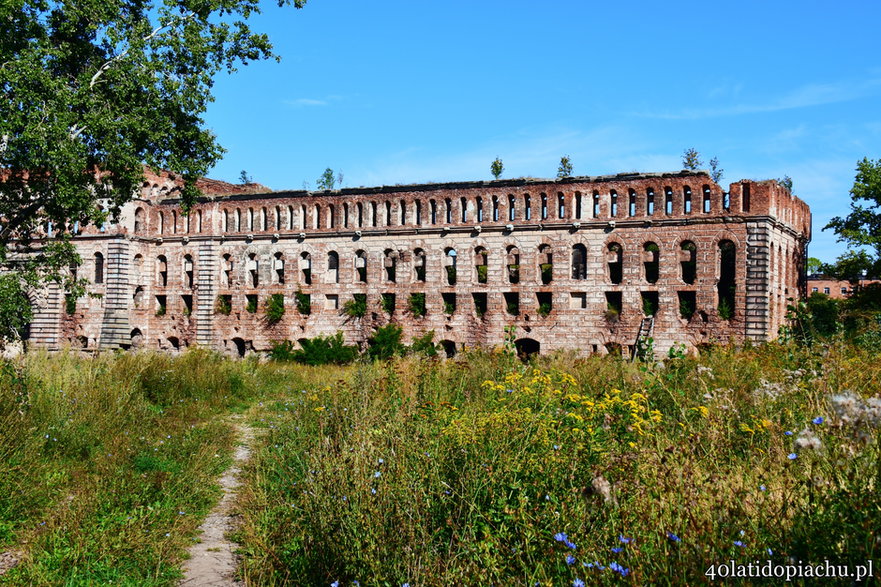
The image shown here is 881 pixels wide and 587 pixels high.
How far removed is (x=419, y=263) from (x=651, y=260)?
373 inches

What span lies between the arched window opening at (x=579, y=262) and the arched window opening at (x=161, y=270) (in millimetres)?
19129

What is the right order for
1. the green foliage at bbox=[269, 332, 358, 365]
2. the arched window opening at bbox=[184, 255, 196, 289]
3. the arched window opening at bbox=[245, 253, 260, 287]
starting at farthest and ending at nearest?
the arched window opening at bbox=[184, 255, 196, 289] → the arched window opening at bbox=[245, 253, 260, 287] → the green foliage at bbox=[269, 332, 358, 365]

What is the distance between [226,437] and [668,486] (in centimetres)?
844

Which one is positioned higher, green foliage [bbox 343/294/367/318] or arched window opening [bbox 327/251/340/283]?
arched window opening [bbox 327/251/340/283]

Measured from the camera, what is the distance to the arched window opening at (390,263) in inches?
1171

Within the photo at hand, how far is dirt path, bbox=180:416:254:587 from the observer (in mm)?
6254

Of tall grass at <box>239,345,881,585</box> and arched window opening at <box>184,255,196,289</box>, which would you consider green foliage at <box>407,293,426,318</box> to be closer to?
arched window opening at <box>184,255,196,289</box>

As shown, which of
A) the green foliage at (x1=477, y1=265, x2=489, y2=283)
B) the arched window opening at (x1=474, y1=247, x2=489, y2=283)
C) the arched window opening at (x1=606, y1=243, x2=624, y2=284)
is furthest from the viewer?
the green foliage at (x1=477, y1=265, x2=489, y2=283)

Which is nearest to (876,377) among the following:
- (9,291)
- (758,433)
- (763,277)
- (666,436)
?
(758,433)

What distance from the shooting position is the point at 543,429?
602 cm

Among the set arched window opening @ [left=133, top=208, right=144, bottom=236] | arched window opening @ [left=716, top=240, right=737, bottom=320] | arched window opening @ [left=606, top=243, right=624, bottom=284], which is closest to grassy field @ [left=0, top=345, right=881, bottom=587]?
arched window opening @ [left=716, top=240, right=737, bottom=320]

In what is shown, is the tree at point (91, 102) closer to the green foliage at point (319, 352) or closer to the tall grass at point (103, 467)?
the tall grass at point (103, 467)

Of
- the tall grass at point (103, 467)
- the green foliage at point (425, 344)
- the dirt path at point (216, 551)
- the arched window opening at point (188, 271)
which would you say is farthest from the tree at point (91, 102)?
the arched window opening at point (188, 271)

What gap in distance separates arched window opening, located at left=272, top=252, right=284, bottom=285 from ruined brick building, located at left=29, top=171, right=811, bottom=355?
0.23ft
